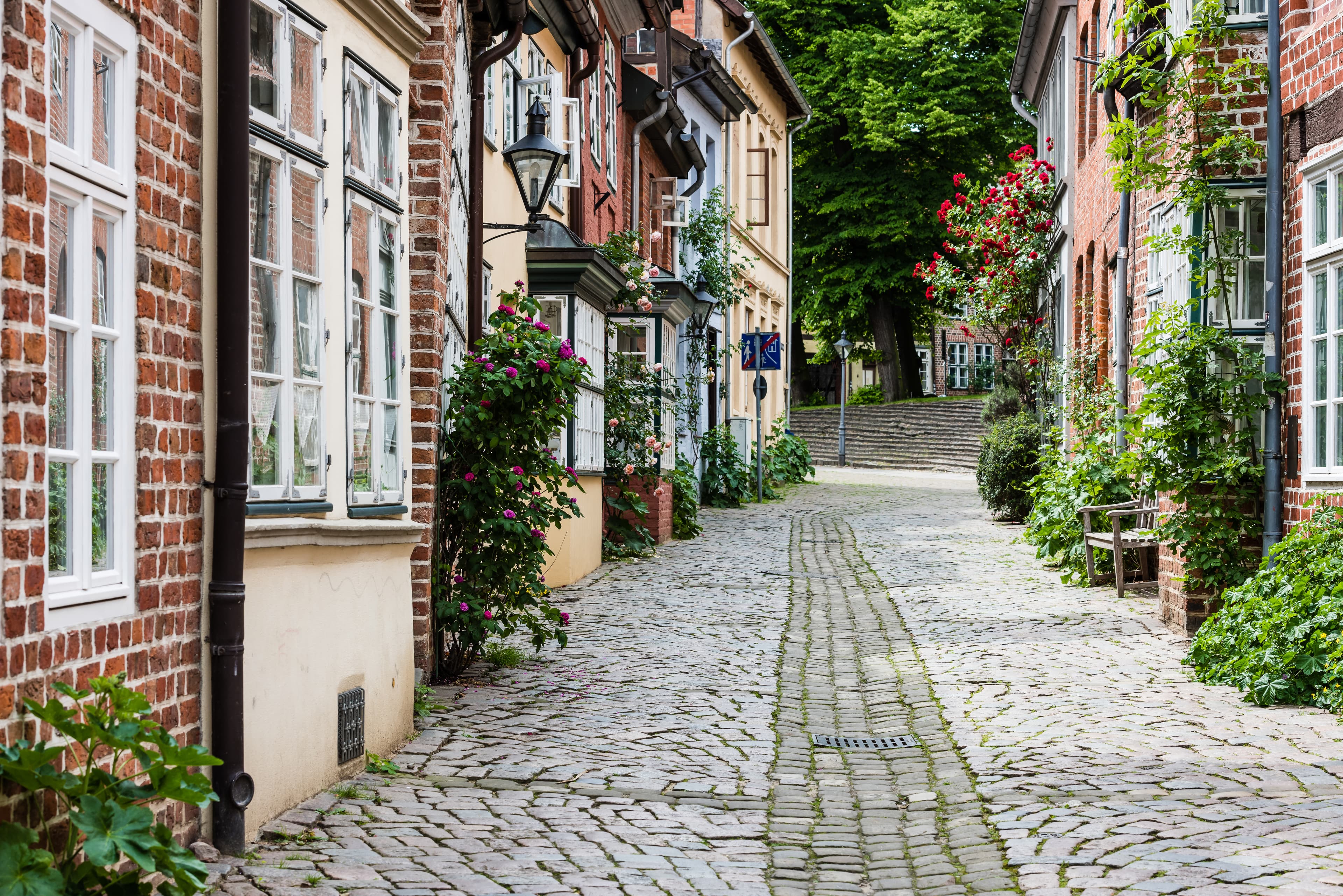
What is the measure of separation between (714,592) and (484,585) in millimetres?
5095

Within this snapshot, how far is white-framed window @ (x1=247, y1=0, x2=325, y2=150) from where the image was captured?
532cm

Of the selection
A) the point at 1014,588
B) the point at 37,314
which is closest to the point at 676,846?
the point at 37,314

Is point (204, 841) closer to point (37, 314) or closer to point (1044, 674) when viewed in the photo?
point (37, 314)

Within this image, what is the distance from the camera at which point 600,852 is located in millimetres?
5277

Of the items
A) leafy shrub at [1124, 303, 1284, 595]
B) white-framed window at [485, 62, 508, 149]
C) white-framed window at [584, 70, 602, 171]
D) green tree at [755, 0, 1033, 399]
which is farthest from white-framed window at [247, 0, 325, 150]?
green tree at [755, 0, 1033, 399]

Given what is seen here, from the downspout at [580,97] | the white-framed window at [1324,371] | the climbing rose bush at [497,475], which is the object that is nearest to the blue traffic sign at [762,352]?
the downspout at [580,97]

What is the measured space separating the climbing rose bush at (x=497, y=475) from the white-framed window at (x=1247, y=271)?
4835 millimetres

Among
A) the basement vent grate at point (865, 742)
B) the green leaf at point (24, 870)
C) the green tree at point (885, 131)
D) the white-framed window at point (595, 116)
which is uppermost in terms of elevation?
the green tree at point (885, 131)

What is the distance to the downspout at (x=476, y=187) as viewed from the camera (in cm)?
964

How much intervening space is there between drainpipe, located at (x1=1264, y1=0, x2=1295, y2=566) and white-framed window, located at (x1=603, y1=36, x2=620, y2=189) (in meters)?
9.12

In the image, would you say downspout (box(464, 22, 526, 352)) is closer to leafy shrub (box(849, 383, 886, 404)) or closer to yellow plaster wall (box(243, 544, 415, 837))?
yellow plaster wall (box(243, 544, 415, 837))

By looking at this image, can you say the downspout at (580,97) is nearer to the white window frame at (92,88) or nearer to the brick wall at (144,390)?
the brick wall at (144,390)

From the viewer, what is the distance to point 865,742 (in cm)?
759

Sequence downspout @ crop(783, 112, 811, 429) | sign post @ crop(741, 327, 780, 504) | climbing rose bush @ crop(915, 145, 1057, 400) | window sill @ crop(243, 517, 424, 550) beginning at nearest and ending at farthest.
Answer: window sill @ crop(243, 517, 424, 550)
climbing rose bush @ crop(915, 145, 1057, 400)
sign post @ crop(741, 327, 780, 504)
downspout @ crop(783, 112, 811, 429)
